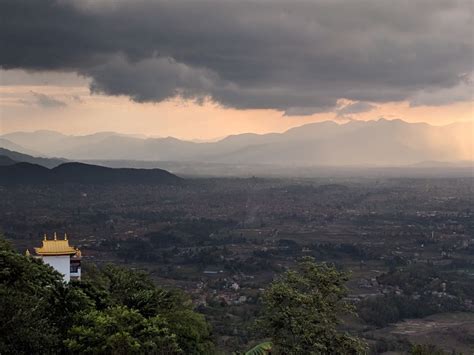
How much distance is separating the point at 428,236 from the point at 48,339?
132897mm

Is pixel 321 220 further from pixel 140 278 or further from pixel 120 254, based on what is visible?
pixel 140 278

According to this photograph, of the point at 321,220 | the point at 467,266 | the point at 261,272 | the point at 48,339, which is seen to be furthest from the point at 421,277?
the point at 48,339

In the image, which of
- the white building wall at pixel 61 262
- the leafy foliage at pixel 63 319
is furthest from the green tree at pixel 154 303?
the white building wall at pixel 61 262

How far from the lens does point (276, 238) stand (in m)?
142

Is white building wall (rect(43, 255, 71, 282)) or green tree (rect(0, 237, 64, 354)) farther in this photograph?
white building wall (rect(43, 255, 71, 282))

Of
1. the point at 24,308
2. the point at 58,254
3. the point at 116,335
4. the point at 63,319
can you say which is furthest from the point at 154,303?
the point at 58,254

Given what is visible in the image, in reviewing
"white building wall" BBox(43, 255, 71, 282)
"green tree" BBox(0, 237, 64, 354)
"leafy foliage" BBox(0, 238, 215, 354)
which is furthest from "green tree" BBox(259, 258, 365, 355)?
"white building wall" BBox(43, 255, 71, 282)

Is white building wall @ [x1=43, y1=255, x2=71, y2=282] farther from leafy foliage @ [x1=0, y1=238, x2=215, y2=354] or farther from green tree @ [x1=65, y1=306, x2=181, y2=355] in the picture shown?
green tree @ [x1=65, y1=306, x2=181, y2=355]

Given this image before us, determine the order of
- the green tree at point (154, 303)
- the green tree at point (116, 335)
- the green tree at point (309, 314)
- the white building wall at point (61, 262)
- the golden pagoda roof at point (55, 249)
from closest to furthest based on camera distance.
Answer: the green tree at point (116, 335)
the green tree at point (309, 314)
the green tree at point (154, 303)
the golden pagoda roof at point (55, 249)
the white building wall at point (61, 262)

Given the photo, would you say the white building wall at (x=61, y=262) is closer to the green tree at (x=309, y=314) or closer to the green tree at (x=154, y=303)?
the green tree at (x=154, y=303)

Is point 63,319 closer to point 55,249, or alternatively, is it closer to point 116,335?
point 116,335

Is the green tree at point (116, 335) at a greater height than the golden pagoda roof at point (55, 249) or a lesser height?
lesser

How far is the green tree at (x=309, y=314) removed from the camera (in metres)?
22.4

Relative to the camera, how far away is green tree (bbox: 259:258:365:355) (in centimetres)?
2236
